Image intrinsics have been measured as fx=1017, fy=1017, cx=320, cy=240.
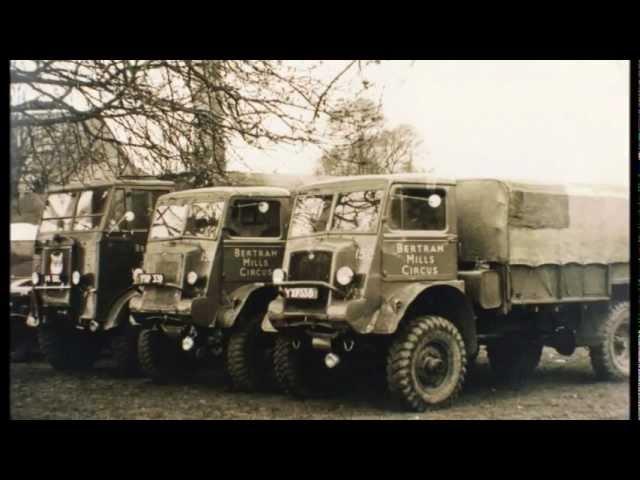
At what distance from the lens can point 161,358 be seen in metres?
11.0

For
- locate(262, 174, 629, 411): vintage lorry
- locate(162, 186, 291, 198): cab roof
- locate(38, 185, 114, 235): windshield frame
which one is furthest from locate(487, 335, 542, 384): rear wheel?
locate(38, 185, 114, 235): windshield frame

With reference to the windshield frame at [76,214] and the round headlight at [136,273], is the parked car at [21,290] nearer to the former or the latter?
the windshield frame at [76,214]

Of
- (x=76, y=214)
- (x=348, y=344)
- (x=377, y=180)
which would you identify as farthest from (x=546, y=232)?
(x=76, y=214)

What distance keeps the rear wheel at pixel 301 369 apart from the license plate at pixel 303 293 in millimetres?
488

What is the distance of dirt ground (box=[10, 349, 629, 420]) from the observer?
9023mm

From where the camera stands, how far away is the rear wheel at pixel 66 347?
39.5ft

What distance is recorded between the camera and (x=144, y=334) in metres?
11.0

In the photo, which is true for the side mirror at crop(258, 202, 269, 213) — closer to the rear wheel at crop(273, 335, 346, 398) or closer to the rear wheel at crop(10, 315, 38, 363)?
the rear wheel at crop(273, 335, 346, 398)

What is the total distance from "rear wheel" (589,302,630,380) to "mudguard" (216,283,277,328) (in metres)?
3.37

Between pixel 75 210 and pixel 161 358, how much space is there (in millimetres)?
2256

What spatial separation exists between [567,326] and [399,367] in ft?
7.80

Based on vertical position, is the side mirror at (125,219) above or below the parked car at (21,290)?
above

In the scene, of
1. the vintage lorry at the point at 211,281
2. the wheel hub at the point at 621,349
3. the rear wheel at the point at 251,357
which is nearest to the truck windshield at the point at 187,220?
the vintage lorry at the point at 211,281
